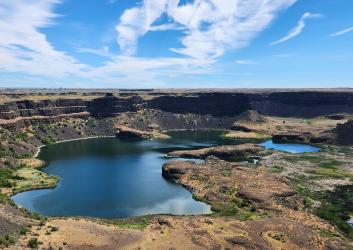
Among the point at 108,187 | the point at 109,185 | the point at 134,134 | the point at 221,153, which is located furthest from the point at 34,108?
the point at 108,187

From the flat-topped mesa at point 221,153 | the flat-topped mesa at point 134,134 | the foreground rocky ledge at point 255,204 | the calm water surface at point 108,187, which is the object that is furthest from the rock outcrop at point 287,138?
the foreground rocky ledge at point 255,204

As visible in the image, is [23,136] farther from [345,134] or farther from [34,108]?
[345,134]

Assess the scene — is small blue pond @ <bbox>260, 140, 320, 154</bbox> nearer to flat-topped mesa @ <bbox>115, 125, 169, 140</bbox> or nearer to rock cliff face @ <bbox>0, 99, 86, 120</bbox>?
flat-topped mesa @ <bbox>115, 125, 169, 140</bbox>

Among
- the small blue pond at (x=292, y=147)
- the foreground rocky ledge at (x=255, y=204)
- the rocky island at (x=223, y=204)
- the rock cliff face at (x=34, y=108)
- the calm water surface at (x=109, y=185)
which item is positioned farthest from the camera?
the rock cliff face at (x=34, y=108)

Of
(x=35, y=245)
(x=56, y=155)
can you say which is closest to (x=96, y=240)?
(x=35, y=245)

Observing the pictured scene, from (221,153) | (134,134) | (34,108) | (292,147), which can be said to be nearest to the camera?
(221,153)

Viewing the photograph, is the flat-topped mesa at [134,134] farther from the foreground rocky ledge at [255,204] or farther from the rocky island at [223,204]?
the foreground rocky ledge at [255,204]

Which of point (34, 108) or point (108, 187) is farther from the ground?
point (34, 108)
